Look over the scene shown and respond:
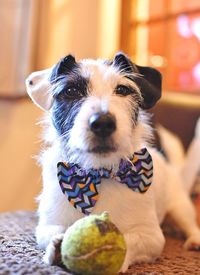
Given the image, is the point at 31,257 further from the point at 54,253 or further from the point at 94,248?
the point at 94,248

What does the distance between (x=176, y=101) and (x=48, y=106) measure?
3.64 ft

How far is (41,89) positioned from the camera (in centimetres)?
Answer: 136

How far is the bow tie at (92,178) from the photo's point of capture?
125 centimetres

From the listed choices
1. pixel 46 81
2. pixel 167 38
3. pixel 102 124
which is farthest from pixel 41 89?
pixel 167 38

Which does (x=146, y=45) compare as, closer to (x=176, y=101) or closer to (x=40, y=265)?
(x=176, y=101)

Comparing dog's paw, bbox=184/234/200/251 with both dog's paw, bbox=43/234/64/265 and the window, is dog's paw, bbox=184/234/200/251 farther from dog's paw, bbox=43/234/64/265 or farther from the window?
the window

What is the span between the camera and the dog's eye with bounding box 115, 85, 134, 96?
128 cm

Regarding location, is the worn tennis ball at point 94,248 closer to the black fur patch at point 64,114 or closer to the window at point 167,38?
the black fur patch at point 64,114

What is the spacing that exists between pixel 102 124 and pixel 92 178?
0.24 metres

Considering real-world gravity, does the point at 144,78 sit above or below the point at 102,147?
above

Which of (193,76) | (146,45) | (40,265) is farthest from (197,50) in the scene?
(40,265)

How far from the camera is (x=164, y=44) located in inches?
114

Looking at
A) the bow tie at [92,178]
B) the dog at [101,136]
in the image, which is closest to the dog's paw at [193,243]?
the dog at [101,136]

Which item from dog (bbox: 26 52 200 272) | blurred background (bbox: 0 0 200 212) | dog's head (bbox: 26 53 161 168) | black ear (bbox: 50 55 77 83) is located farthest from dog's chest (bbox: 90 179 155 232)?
blurred background (bbox: 0 0 200 212)
